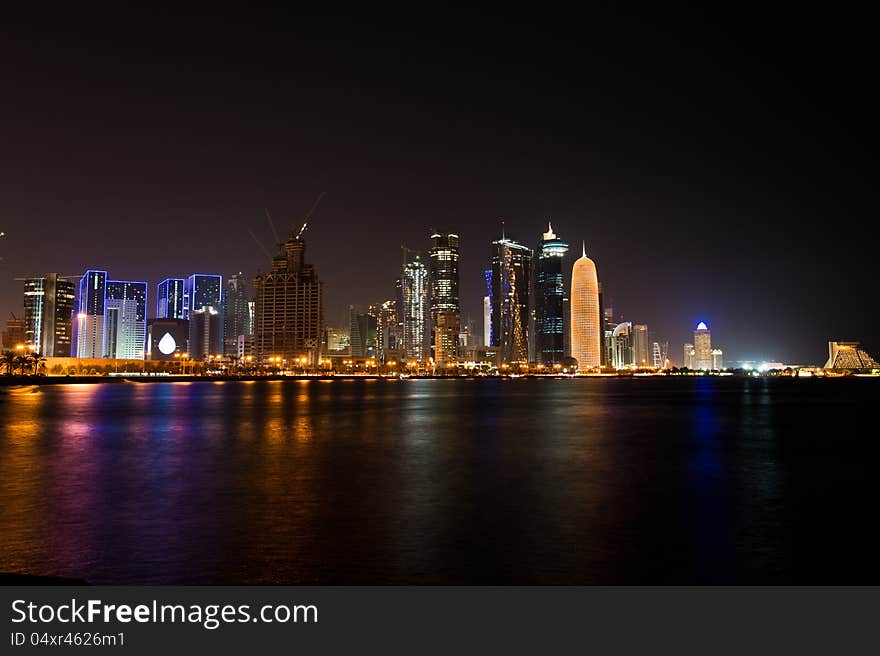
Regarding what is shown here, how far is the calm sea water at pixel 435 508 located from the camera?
1667 centimetres

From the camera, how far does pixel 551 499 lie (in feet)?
85.1

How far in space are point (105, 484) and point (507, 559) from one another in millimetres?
19098

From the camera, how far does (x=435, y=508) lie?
24.2 metres

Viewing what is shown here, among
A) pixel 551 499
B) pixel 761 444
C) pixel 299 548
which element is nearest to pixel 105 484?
pixel 299 548

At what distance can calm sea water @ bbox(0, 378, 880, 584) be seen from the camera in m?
16.7

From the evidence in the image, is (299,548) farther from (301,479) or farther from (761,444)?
(761,444)
